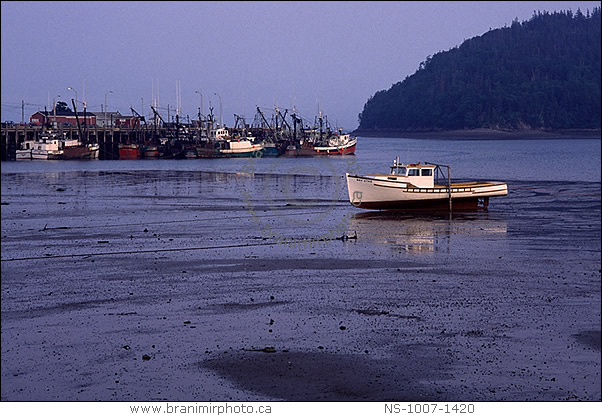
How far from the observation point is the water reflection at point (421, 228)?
3117 cm

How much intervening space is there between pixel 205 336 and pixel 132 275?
7.55 m

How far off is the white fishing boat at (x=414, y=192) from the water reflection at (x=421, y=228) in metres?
0.83

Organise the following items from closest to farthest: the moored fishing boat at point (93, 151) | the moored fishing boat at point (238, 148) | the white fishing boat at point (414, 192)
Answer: the white fishing boat at point (414, 192) → the moored fishing boat at point (93, 151) → the moored fishing boat at point (238, 148)

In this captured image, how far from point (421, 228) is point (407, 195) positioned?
22.8ft

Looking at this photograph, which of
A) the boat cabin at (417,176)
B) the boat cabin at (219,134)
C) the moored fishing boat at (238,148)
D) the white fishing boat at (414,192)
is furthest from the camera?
the boat cabin at (219,134)

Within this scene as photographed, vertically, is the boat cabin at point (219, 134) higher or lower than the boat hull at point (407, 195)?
higher

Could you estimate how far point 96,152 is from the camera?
128 metres

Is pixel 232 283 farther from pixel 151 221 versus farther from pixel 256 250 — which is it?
pixel 151 221

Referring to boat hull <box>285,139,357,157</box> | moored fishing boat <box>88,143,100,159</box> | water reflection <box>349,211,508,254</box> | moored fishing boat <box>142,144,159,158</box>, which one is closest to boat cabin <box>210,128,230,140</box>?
boat hull <box>285,139,357,157</box>

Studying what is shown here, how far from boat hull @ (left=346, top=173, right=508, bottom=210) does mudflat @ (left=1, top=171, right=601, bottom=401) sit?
4670mm

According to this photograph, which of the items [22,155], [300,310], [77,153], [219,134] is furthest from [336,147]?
[300,310]

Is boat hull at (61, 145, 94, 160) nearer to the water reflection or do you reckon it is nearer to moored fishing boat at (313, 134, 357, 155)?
moored fishing boat at (313, 134, 357, 155)

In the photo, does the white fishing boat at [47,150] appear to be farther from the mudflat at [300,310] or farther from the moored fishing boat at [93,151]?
the mudflat at [300,310]

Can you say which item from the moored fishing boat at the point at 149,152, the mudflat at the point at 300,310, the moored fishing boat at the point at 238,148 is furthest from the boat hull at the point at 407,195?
the moored fishing boat at the point at 149,152
